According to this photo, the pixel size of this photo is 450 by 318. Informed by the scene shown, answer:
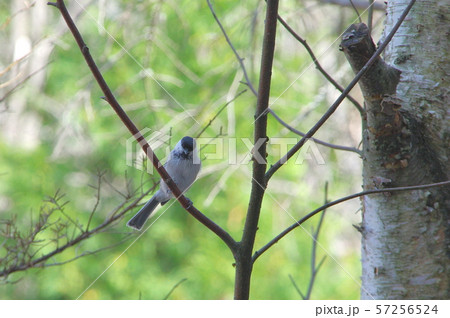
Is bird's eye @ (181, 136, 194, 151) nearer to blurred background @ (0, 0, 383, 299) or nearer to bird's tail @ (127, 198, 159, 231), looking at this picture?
bird's tail @ (127, 198, 159, 231)

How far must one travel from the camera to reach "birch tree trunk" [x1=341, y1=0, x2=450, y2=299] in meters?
1.70

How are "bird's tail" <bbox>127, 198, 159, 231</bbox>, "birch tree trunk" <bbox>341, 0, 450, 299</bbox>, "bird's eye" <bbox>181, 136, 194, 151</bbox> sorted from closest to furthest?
"birch tree trunk" <bbox>341, 0, 450, 299</bbox> → "bird's eye" <bbox>181, 136, 194, 151</bbox> → "bird's tail" <bbox>127, 198, 159, 231</bbox>

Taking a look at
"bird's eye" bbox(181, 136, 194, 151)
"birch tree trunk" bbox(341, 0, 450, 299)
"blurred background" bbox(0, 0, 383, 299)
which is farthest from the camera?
"blurred background" bbox(0, 0, 383, 299)

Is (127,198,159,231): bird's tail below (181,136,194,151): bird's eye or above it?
below

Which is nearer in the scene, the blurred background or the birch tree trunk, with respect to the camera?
the birch tree trunk

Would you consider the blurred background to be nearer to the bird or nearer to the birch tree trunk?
the bird

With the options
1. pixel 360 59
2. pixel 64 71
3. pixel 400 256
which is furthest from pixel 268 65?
pixel 64 71

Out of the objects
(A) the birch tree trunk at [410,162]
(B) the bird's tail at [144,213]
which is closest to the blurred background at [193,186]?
(B) the bird's tail at [144,213]

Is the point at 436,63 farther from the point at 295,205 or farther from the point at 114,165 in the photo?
the point at 114,165

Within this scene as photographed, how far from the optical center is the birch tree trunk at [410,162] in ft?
5.57

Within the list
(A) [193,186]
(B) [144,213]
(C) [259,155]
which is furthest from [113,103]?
(A) [193,186]

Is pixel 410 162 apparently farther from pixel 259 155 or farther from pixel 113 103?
pixel 113 103

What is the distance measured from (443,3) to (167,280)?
3964mm

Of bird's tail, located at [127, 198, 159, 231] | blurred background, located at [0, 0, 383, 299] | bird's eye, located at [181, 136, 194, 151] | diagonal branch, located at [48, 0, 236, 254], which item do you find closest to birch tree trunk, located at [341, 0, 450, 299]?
diagonal branch, located at [48, 0, 236, 254]
